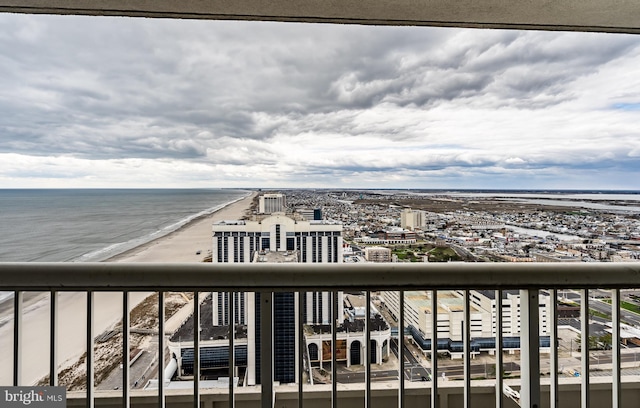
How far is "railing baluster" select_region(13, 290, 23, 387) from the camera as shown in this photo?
115 cm

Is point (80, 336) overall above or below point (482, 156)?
below

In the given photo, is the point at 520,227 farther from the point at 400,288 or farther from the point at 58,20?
the point at 58,20

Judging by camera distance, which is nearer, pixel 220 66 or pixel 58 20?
pixel 58 20

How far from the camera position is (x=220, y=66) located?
2.04 metres

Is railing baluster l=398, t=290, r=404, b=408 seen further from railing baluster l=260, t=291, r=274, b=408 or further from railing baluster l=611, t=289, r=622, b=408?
railing baluster l=611, t=289, r=622, b=408

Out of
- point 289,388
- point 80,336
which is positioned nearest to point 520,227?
point 289,388

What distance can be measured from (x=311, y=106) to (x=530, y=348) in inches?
64.8

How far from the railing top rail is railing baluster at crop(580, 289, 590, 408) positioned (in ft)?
0.23

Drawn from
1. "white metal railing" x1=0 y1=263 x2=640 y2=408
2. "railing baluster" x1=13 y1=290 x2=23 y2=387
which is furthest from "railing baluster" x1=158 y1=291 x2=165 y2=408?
"railing baluster" x1=13 y1=290 x2=23 y2=387

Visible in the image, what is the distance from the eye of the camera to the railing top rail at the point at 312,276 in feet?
3.74

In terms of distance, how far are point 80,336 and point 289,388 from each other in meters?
0.81

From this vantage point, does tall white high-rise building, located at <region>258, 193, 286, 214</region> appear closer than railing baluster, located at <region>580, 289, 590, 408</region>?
No

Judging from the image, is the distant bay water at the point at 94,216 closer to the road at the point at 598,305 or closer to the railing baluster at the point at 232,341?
the railing baluster at the point at 232,341

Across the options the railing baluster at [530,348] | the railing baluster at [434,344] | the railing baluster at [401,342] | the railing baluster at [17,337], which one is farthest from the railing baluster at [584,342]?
the railing baluster at [17,337]
